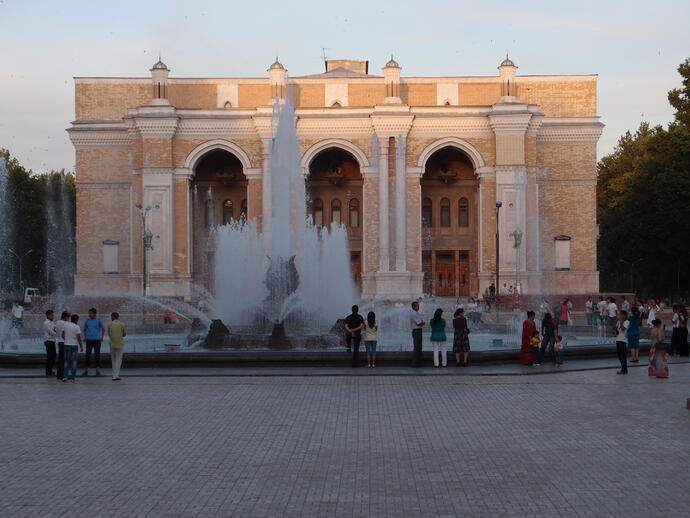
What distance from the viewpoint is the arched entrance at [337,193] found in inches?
2190

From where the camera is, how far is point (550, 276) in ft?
172

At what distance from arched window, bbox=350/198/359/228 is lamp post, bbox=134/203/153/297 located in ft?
35.6

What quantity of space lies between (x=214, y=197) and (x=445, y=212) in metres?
12.1

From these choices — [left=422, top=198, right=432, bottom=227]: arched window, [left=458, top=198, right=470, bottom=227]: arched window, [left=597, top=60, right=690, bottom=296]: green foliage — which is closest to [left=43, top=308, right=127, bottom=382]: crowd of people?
[left=597, top=60, right=690, bottom=296]: green foliage


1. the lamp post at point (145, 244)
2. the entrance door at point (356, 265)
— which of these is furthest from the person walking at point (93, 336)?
the entrance door at point (356, 265)

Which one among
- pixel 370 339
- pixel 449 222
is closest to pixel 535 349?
pixel 370 339

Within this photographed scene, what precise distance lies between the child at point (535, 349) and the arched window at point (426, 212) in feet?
114

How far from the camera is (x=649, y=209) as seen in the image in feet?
185

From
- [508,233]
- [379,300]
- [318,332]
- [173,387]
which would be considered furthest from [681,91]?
[173,387]

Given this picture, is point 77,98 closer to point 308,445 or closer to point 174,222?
point 174,222

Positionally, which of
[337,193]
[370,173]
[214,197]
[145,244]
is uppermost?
[370,173]

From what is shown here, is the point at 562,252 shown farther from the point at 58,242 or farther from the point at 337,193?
the point at 58,242

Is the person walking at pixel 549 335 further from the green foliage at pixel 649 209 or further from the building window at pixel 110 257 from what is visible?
the building window at pixel 110 257

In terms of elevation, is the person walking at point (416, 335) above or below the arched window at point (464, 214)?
below
